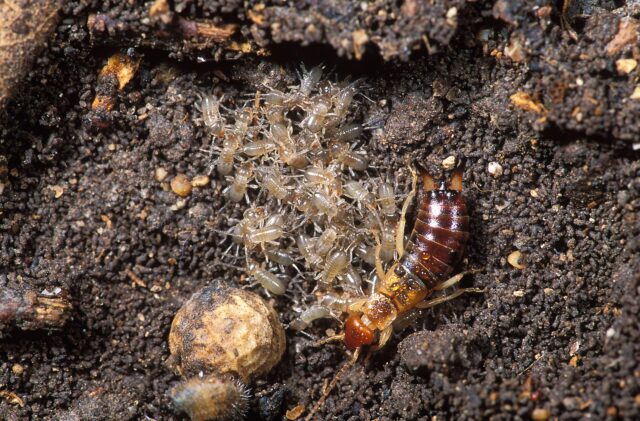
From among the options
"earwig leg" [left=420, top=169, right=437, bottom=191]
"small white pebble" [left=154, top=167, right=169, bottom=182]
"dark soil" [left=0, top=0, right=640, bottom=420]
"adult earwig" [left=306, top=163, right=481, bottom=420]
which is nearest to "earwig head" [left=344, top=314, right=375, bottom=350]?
"adult earwig" [left=306, top=163, right=481, bottom=420]

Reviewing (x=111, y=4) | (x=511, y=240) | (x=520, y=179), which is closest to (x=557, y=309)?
(x=511, y=240)

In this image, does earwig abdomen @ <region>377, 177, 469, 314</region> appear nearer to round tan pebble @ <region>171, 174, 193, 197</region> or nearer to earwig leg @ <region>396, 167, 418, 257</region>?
earwig leg @ <region>396, 167, 418, 257</region>

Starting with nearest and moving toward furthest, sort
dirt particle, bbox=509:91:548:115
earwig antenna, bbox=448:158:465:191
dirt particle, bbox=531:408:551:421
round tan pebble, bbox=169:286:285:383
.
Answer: dirt particle, bbox=531:408:551:421 < dirt particle, bbox=509:91:548:115 < round tan pebble, bbox=169:286:285:383 < earwig antenna, bbox=448:158:465:191

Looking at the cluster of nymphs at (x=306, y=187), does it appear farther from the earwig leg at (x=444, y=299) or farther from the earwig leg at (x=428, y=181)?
the earwig leg at (x=444, y=299)

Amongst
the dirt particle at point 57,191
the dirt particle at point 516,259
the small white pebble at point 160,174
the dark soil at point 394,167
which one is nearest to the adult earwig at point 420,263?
the dark soil at point 394,167

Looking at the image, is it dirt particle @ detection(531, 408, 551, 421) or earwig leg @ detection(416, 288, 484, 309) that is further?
earwig leg @ detection(416, 288, 484, 309)
